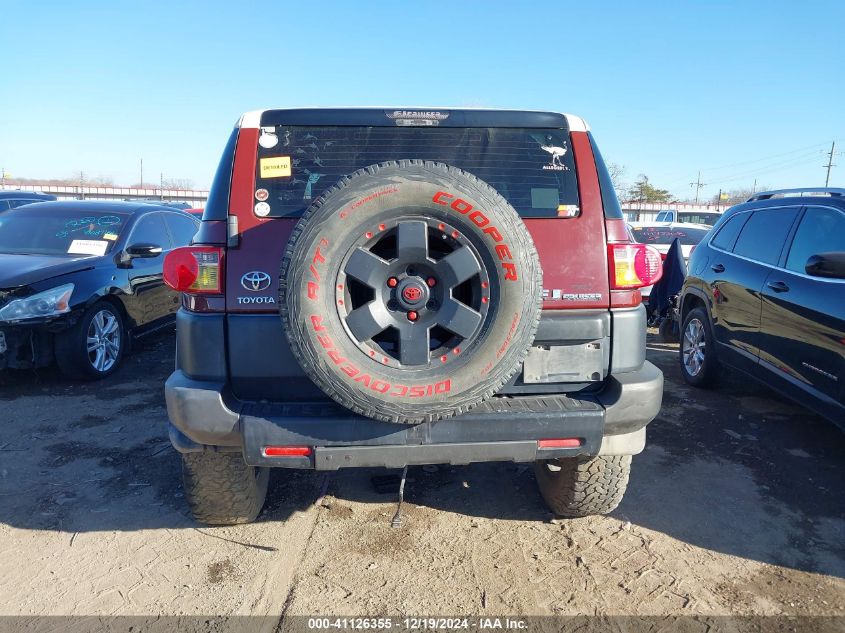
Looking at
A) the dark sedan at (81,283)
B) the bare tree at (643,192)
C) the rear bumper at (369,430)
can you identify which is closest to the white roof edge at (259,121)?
the rear bumper at (369,430)

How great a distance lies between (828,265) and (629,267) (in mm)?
1783

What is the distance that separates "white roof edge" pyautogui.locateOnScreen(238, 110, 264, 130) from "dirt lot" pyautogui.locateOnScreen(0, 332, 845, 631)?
2.03 m

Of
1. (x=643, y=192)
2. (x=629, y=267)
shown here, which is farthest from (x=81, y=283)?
(x=643, y=192)

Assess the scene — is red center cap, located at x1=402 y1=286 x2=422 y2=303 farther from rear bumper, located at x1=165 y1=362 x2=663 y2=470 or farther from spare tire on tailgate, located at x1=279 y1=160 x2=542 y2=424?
rear bumper, located at x1=165 y1=362 x2=663 y2=470

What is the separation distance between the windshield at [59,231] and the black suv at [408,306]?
3998 millimetres

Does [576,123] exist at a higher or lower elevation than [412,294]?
higher

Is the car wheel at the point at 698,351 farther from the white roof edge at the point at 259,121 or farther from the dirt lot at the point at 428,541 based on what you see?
the white roof edge at the point at 259,121

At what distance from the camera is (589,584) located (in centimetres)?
255

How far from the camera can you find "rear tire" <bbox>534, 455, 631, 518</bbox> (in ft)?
9.25

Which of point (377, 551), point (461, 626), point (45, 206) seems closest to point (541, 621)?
point (461, 626)

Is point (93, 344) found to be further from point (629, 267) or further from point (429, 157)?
point (629, 267)

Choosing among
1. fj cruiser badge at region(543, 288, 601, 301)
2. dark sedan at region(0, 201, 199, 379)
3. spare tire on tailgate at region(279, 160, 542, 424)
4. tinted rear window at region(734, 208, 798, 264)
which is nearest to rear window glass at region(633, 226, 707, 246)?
tinted rear window at region(734, 208, 798, 264)

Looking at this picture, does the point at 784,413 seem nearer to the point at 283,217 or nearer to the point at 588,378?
the point at 588,378

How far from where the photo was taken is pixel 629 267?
2545 millimetres
